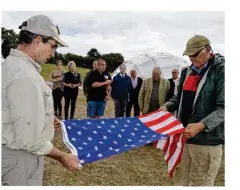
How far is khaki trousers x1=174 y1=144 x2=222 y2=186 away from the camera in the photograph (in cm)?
315

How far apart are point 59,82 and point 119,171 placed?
3762mm

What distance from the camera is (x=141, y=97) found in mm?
6684

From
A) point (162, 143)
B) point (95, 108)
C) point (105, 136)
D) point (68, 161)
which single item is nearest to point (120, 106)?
point (95, 108)

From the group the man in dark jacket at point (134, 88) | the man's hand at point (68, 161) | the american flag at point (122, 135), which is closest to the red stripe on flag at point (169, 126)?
the american flag at point (122, 135)

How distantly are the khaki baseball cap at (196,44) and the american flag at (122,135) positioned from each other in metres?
0.75

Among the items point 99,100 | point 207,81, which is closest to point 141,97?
point 99,100

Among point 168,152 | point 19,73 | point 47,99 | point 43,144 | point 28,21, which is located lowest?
point 168,152

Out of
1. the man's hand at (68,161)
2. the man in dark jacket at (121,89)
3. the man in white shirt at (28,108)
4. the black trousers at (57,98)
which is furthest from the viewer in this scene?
the black trousers at (57,98)

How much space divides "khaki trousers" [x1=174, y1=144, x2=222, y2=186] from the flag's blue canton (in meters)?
0.34

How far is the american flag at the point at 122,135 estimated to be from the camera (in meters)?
3.15

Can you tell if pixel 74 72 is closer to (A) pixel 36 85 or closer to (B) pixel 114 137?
(B) pixel 114 137

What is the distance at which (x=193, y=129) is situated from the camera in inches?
120

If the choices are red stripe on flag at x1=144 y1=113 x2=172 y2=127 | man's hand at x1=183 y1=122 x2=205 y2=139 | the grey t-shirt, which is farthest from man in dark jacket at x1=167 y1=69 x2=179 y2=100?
man's hand at x1=183 y1=122 x2=205 y2=139

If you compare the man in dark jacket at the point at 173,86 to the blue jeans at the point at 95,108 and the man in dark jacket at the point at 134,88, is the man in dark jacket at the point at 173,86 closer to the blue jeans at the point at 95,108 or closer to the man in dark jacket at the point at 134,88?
the man in dark jacket at the point at 134,88
